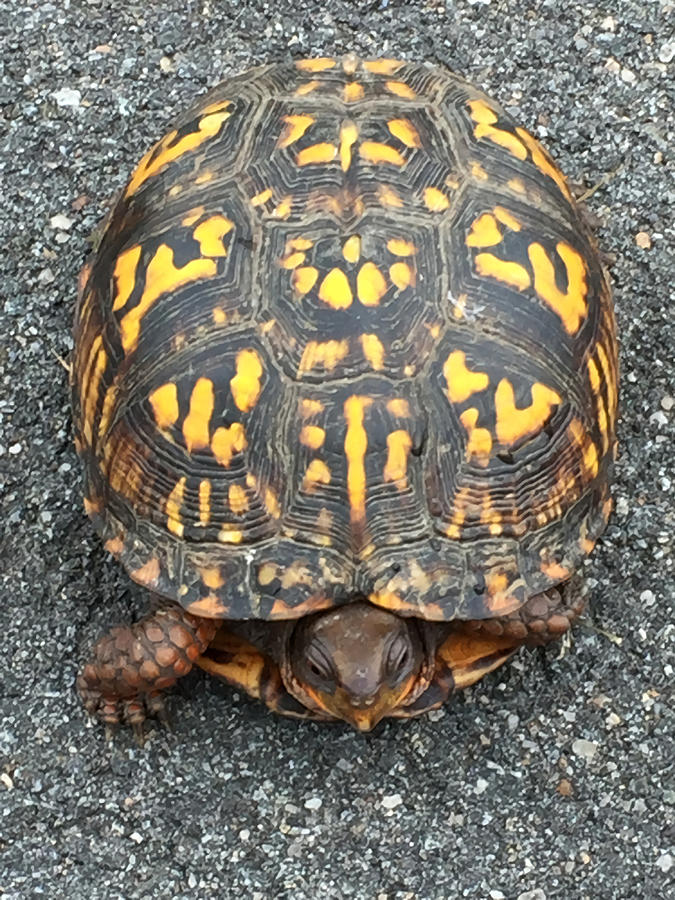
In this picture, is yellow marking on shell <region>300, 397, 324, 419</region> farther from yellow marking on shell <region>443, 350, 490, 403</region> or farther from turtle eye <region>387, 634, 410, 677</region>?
turtle eye <region>387, 634, 410, 677</region>

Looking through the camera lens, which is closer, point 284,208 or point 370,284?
point 370,284

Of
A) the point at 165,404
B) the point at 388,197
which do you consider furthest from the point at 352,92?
the point at 165,404

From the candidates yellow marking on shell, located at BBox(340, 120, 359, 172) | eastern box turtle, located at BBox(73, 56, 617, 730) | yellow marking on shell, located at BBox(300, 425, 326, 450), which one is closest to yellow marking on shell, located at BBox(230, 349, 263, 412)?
eastern box turtle, located at BBox(73, 56, 617, 730)

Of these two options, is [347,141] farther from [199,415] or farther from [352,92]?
[199,415]

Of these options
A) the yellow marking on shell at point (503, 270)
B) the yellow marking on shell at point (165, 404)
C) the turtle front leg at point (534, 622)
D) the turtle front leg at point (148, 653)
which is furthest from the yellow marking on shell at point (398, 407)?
the turtle front leg at point (148, 653)

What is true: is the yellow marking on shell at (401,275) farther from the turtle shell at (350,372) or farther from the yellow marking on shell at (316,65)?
the yellow marking on shell at (316,65)

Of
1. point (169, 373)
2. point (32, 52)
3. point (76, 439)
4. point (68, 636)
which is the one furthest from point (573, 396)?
point (32, 52)
